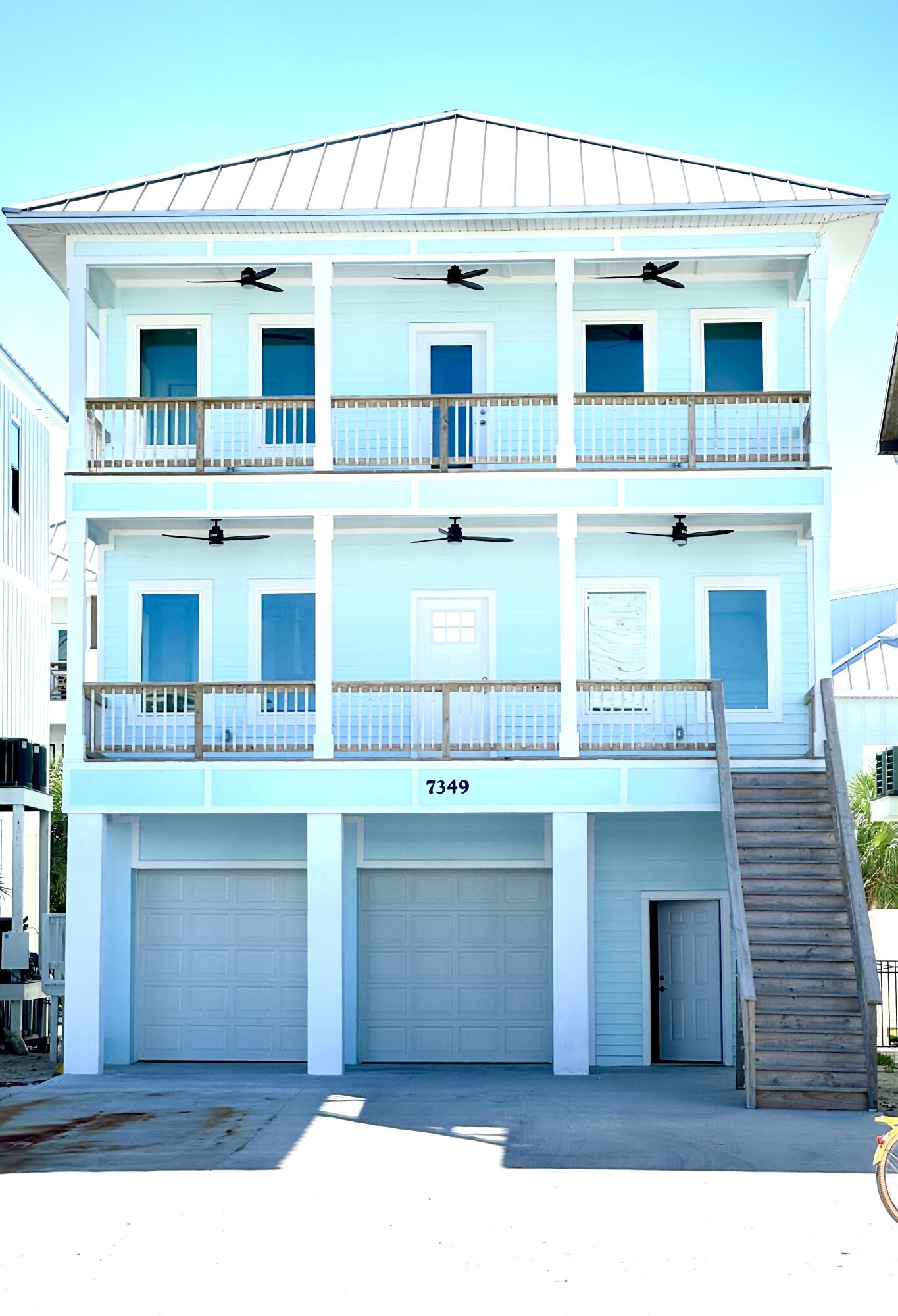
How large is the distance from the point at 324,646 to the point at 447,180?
6.10 meters

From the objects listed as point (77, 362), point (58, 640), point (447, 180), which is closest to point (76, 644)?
point (77, 362)

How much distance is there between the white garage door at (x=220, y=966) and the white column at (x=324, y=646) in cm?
266

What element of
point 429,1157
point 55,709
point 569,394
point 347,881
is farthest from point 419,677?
point 55,709

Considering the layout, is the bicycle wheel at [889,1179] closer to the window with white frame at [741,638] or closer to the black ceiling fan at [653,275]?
the window with white frame at [741,638]

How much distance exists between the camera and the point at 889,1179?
10.2 m

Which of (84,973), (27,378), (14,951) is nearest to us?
(84,973)

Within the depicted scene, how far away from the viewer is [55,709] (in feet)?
142

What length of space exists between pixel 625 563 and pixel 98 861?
7408mm

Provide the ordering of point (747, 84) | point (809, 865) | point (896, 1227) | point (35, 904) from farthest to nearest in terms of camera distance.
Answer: point (35, 904) → point (747, 84) → point (809, 865) → point (896, 1227)

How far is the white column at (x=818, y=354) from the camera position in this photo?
20.3m

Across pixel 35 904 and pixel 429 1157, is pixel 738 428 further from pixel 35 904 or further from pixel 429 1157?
pixel 35 904

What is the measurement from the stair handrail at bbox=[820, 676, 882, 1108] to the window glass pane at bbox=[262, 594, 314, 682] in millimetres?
6357

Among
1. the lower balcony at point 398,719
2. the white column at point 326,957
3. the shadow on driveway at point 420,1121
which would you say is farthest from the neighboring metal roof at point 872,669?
the white column at point 326,957

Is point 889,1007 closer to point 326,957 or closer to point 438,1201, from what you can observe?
point 326,957
